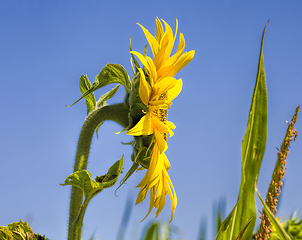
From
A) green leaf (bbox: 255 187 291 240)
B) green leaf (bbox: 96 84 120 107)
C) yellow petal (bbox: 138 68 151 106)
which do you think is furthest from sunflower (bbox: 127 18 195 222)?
green leaf (bbox: 255 187 291 240)

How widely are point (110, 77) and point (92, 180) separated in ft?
0.93

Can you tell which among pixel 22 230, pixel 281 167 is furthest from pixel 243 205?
pixel 22 230

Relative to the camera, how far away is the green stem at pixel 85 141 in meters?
0.95

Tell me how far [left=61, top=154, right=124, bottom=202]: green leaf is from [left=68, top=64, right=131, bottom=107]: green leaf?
195mm

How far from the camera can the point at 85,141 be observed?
0.98 m

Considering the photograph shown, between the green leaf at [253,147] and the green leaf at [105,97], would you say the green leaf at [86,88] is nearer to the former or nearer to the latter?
the green leaf at [105,97]

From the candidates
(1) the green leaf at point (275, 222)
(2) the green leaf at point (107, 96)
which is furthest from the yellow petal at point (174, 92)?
(1) the green leaf at point (275, 222)

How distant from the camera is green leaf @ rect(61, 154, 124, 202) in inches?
33.6

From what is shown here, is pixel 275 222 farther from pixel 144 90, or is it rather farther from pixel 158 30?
pixel 158 30

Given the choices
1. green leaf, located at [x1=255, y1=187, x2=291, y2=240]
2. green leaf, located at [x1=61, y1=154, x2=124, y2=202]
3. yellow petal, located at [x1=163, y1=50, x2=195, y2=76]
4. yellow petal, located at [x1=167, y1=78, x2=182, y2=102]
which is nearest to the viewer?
green leaf, located at [x1=255, y1=187, x2=291, y2=240]

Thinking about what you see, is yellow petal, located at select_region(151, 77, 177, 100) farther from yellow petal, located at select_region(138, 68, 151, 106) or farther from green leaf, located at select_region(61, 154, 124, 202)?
green leaf, located at select_region(61, 154, 124, 202)

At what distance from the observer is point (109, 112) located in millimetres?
994

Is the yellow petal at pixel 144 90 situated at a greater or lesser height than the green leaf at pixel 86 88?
lesser

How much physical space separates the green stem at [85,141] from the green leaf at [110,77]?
0.09 meters
